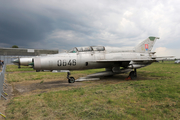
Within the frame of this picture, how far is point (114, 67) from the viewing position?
383 inches

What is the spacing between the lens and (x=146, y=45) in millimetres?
12133

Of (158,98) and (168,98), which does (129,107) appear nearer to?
(158,98)

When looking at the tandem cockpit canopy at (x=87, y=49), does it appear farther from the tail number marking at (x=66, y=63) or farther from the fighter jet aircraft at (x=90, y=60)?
the tail number marking at (x=66, y=63)

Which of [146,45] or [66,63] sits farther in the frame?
[146,45]

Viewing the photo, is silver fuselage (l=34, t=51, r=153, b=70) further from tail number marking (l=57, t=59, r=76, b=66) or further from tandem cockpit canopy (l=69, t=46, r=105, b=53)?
tandem cockpit canopy (l=69, t=46, r=105, b=53)

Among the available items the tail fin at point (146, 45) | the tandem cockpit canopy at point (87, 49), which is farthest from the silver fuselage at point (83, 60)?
the tail fin at point (146, 45)

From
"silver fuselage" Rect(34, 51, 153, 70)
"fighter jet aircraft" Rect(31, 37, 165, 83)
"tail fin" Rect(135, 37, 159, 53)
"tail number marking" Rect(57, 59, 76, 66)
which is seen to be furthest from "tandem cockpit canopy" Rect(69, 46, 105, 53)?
"tail fin" Rect(135, 37, 159, 53)

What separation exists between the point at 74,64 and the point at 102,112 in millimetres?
5141

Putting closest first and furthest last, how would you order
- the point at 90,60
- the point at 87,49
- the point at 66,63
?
the point at 66,63 < the point at 90,60 < the point at 87,49

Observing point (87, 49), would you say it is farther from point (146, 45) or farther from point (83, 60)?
point (146, 45)

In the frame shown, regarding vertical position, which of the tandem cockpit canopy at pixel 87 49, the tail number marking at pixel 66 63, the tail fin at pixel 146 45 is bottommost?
the tail number marking at pixel 66 63

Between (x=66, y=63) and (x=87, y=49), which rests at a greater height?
(x=87, y=49)

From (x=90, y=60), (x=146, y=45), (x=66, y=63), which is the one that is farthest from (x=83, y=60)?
(x=146, y=45)

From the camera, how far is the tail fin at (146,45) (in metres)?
11.6
